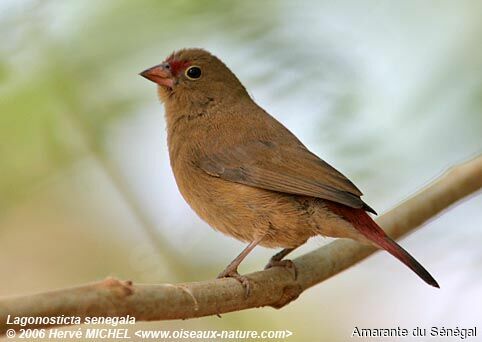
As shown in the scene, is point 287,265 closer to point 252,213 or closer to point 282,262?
point 282,262

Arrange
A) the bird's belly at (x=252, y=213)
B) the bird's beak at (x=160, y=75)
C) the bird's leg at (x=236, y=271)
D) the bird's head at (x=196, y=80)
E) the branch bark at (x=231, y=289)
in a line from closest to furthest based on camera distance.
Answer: the branch bark at (x=231, y=289)
the bird's leg at (x=236, y=271)
the bird's belly at (x=252, y=213)
the bird's beak at (x=160, y=75)
the bird's head at (x=196, y=80)

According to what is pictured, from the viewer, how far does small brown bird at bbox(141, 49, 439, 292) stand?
4.01 meters

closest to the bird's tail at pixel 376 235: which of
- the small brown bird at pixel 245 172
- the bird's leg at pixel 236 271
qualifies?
the small brown bird at pixel 245 172

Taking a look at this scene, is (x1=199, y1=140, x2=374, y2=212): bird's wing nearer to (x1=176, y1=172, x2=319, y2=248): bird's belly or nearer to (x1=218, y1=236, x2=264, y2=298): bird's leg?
(x1=176, y1=172, x2=319, y2=248): bird's belly

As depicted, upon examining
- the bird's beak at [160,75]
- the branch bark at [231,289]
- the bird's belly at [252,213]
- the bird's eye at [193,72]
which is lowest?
the branch bark at [231,289]

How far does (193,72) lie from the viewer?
499cm

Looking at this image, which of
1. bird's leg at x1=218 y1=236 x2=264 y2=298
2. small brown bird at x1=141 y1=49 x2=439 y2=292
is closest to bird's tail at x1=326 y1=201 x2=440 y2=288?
small brown bird at x1=141 y1=49 x2=439 y2=292

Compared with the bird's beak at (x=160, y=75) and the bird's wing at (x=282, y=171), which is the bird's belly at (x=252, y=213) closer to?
the bird's wing at (x=282, y=171)

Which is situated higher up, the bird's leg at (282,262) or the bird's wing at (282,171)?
the bird's wing at (282,171)

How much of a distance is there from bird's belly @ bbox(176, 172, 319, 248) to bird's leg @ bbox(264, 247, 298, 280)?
0.09 m

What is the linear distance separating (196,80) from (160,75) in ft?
1.07

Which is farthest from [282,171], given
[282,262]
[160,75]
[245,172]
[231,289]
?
[231,289]

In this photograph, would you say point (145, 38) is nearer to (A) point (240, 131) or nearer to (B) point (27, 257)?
(A) point (240, 131)

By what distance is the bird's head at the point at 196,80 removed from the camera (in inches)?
192
